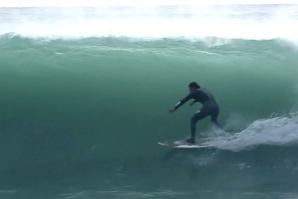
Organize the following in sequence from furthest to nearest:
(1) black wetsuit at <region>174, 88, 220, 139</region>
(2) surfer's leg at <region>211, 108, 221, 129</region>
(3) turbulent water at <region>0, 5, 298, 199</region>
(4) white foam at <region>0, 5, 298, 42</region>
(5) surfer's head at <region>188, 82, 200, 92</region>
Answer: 1. (4) white foam at <region>0, 5, 298, 42</region>
2. (2) surfer's leg at <region>211, 108, 221, 129</region>
3. (1) black wetsuit at <region>174, 88, 220, 139</region>
4. (5) surfer's head at <region>188, 82, 200, 92</region>
5. (3) turbulent water at <region>0, 5, 298, 199</region>

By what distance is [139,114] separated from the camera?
413 inches

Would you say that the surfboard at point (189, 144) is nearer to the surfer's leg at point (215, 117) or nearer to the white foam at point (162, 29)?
the surfer's leg at point (215, 117)

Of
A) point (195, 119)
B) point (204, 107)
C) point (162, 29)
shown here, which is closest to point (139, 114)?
point (195, 119)

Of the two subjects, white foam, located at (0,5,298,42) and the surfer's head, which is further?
white foam, located at (0,5,298,42)

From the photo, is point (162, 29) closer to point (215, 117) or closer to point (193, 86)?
point (215, 117)

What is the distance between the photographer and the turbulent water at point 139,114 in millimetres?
8688

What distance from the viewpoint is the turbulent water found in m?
8.69

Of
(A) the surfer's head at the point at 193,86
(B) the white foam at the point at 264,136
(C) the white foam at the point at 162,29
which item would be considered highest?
(C) the white foam at the point at 162,29

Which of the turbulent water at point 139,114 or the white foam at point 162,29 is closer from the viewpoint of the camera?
the turbulent water at point 139,114

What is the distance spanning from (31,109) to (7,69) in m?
1.54

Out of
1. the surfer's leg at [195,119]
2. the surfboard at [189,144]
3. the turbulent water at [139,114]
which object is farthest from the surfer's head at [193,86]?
the turbulent water at [139,114]

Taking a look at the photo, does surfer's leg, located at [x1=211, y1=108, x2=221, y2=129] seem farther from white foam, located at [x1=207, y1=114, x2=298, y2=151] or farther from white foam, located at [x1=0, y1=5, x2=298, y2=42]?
white foam, located at [x1=0, y1=5, x2=298, y2=42]

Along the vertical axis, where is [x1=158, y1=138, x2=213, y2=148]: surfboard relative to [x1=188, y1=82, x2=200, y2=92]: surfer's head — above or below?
below

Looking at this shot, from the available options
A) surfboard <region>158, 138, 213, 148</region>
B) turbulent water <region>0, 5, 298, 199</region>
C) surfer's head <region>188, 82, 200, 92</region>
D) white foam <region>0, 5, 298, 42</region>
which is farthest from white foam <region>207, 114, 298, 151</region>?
white foam <region>0, 5, 298, 42</region>
